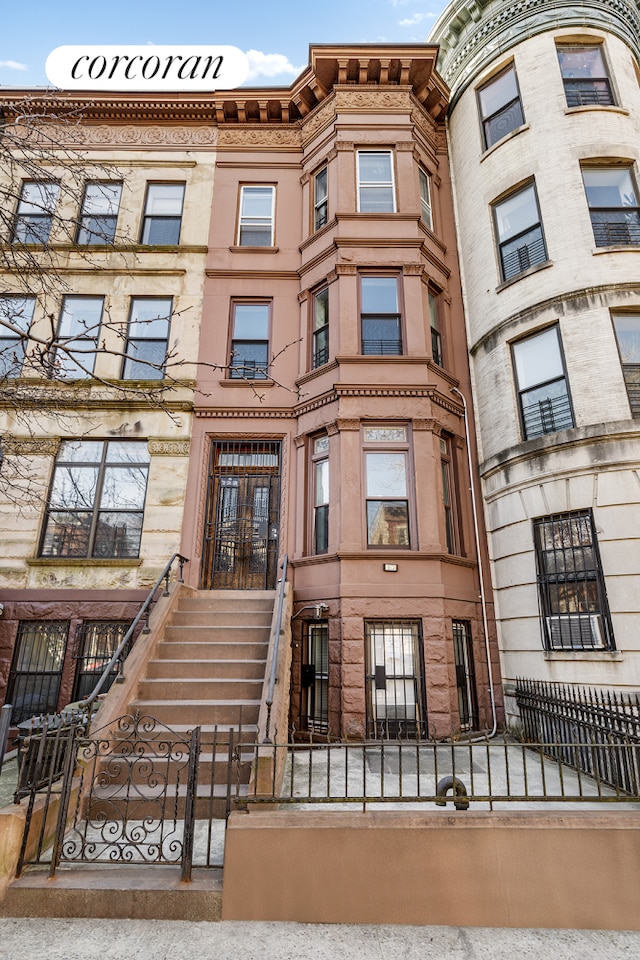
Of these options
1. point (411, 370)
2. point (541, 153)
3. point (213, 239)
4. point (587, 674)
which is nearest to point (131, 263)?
point (213, 239)

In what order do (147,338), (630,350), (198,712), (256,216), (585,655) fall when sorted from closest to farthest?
(198,712) < (585,655) < (630,350) < (147,338) < (256,216)

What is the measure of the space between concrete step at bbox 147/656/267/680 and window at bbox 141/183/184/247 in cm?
1022

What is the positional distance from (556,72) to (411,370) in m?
7.81

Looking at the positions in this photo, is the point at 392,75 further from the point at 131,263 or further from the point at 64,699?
the point at 64,699

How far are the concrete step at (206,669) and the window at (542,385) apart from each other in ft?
22.2

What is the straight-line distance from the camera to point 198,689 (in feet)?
23.2

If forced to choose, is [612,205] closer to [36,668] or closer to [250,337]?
[250,337]

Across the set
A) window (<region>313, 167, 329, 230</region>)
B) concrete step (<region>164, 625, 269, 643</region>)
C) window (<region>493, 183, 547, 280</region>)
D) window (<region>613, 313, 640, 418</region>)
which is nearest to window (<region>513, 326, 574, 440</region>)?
window (<region>613, 313, 640, 418</region>)

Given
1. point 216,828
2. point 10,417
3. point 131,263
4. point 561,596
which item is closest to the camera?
point 216,828

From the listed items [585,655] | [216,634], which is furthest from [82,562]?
[585,655]

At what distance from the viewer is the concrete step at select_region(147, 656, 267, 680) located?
290 inches

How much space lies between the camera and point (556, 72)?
11500mm

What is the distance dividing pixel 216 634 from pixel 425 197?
11.5 metres

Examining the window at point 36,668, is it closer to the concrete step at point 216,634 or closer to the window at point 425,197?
the concrete step at point 216,634
